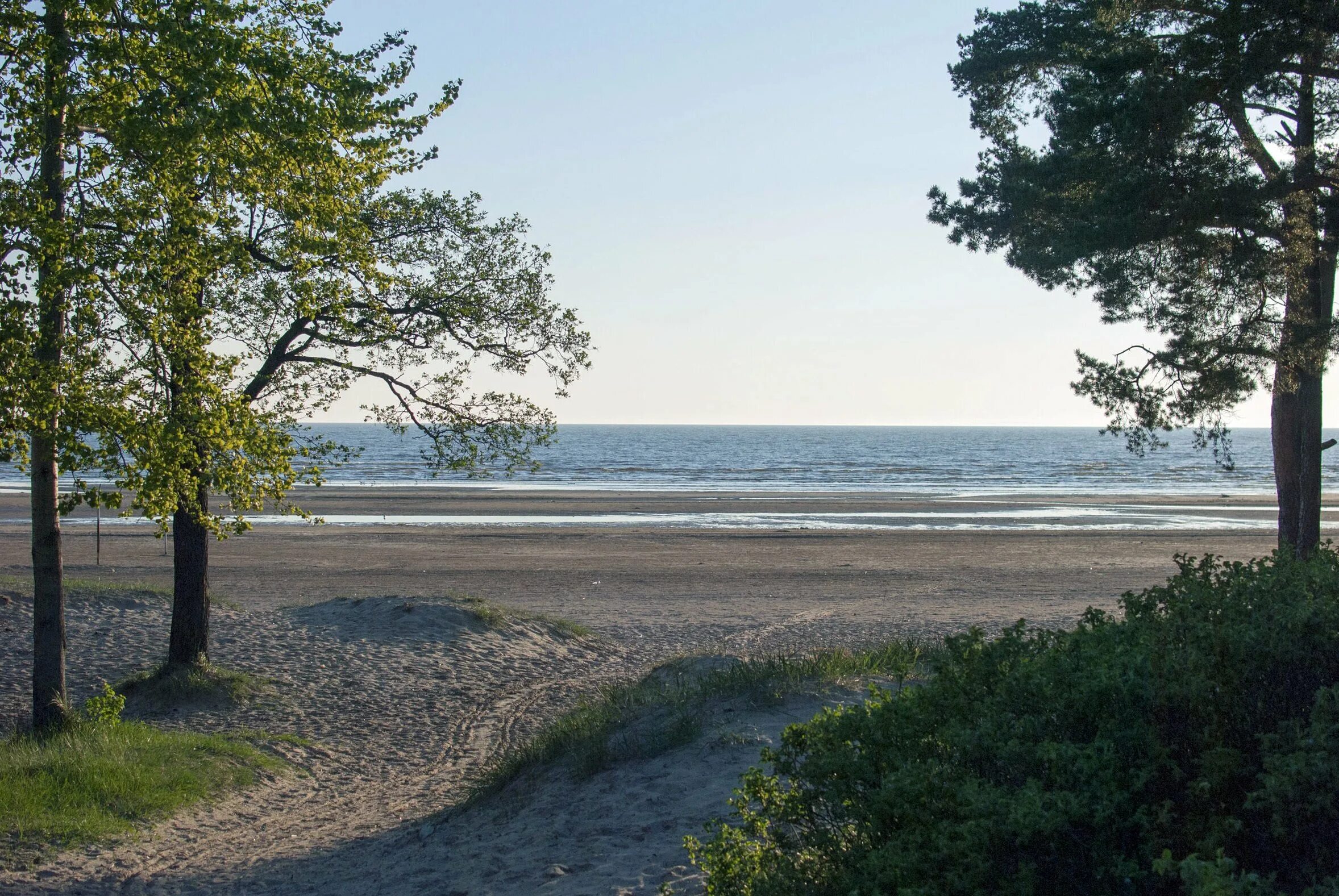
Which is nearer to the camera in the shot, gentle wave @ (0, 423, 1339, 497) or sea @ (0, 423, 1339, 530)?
sea @ (0, 423, 1339, 530)

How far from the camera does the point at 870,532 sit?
31.6m

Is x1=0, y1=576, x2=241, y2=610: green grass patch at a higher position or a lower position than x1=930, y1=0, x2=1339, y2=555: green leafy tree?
lower

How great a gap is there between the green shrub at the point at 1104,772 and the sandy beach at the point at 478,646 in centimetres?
200

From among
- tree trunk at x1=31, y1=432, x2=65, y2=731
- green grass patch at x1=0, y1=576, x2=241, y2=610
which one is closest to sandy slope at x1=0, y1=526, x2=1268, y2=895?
green grass patch at x1=0, y1=576, x2=241, y2=610

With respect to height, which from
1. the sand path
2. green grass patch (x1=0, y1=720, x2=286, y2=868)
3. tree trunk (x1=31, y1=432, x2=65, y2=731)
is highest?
tree trunk (x1=31, y1=432, x2=65, y2=731)

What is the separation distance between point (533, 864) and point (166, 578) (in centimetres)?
1758

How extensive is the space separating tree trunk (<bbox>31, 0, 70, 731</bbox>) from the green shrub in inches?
222

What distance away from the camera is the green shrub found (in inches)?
116

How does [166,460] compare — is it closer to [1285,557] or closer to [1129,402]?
[1285,557]

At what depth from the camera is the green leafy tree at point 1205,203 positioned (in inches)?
433

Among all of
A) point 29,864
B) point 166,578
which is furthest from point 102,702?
point 166,578

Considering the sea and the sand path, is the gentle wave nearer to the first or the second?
the sea

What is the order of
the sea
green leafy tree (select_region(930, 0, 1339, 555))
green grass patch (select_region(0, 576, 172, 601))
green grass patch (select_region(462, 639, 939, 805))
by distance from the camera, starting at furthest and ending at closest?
1. the sea
2. green grass patch (select_region(0, 576, 172, 601))
3. green leafy tree (select_region(930, 0, 1339, 555))
4. green grass patch (select_region(462, 639, 939, 805))

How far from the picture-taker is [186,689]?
11.4 metres
